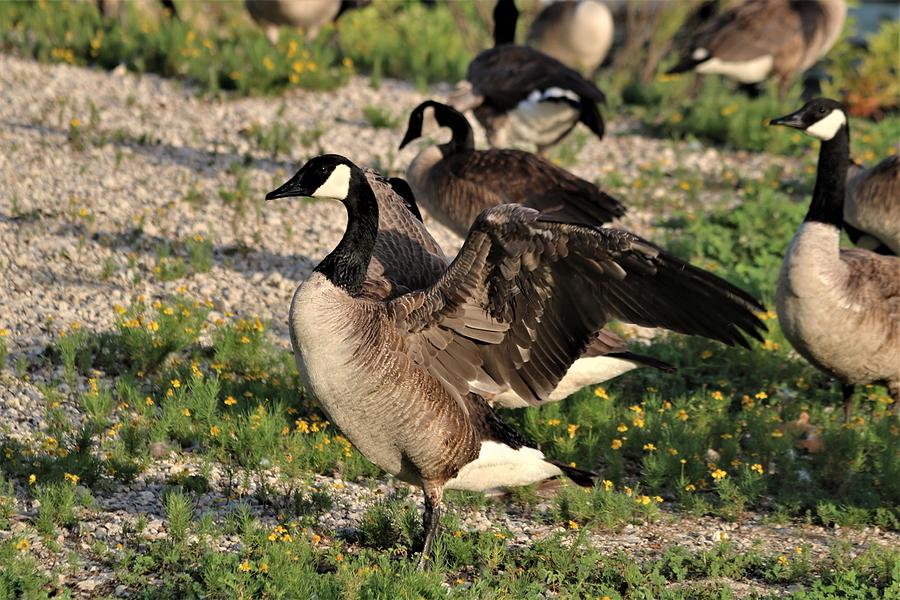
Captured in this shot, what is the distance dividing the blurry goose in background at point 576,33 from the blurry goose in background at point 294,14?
2.85 meters

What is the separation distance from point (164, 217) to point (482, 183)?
2607 mm

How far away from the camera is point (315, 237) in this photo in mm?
8828

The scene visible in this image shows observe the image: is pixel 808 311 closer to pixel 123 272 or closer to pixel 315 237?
pixel 315 237

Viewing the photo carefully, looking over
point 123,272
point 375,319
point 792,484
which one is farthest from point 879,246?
point 123,272

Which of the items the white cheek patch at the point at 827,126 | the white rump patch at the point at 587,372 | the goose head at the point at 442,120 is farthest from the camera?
the goose head at the point at 442,120

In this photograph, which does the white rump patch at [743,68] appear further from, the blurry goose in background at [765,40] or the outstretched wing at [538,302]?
the outstretched wing at [538,302]

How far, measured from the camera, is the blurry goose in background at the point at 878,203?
302 inches

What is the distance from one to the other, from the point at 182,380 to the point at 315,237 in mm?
2701

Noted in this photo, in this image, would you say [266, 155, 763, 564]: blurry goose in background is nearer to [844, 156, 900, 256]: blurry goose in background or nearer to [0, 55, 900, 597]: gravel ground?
[0, 55, 900, 597]: gravel ground

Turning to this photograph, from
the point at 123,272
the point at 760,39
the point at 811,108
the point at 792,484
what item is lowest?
the point at 792,484

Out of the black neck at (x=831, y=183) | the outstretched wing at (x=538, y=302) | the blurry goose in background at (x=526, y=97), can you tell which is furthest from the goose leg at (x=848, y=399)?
the blurry goose in background at (x=526, y=97)

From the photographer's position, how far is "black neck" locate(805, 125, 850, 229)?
658 centimetres

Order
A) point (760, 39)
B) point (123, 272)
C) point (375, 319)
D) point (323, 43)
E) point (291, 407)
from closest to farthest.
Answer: point (375, 319), point (291, 407), point (123, 272), point (760, 39), point (323, 43)

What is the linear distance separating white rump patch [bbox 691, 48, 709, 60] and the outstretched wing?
786cm
